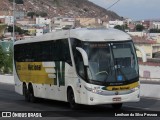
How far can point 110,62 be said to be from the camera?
63.7 feet

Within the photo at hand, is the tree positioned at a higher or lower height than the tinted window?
lower

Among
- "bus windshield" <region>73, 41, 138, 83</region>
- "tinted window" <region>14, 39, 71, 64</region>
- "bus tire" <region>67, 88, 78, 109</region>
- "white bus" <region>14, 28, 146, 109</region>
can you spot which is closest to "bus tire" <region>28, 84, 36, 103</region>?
"tinted window" <region>14, 39, 71, 64</region>

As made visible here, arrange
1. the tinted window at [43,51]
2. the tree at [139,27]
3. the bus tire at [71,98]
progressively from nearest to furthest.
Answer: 1. the bus tire at [71,98]
2. the tinted window at [43,51]
3. the tree at [139,27]

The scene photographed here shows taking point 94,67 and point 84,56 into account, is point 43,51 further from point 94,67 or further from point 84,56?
point 94,67

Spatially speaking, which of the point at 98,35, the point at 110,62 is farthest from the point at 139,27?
the point at 110,62

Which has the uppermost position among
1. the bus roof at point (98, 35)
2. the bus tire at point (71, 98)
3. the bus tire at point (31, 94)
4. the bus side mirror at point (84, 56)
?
the bus roof at point (98, 35)

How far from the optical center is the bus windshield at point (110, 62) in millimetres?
19344

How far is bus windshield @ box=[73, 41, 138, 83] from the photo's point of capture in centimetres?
1934

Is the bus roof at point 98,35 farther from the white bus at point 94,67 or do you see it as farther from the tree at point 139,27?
the tree at point 139,27

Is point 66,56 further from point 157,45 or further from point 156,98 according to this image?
point 157,45

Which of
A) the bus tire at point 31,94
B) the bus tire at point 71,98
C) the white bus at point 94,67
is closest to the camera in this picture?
the white bus at point 94,67

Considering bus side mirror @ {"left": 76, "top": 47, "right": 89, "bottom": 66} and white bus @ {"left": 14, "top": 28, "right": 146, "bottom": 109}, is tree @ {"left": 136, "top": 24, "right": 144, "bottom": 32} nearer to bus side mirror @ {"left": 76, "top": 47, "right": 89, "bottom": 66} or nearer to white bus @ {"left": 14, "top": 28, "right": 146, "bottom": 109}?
white bus @ {"left": 14, "top": 28, "right": 146, "bottom": 109}

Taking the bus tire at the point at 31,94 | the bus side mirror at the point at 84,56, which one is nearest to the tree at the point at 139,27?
the bus tire at the point at 31,94

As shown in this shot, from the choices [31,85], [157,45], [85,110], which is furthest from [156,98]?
[157,45]
